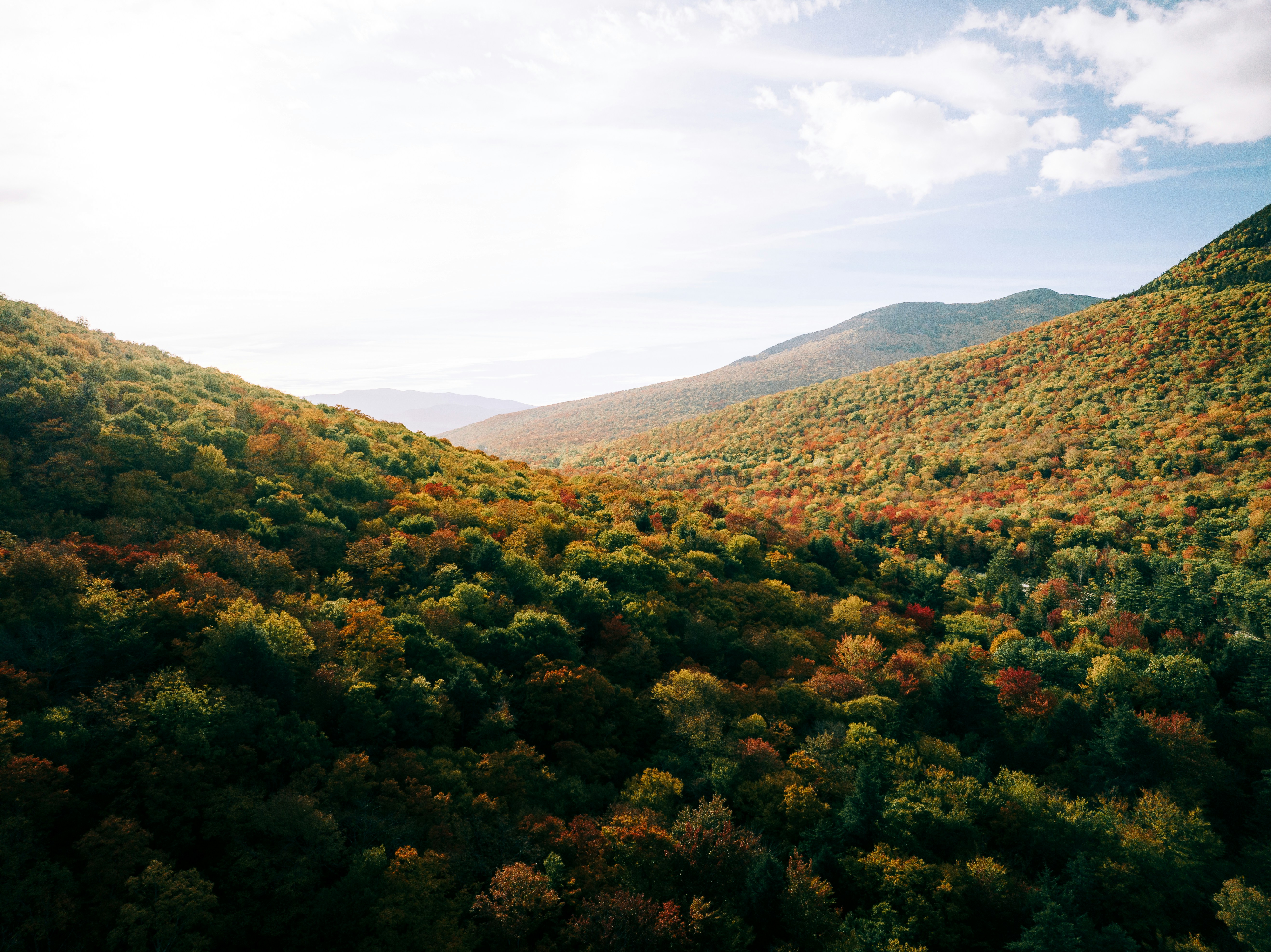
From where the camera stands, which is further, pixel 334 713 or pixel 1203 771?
pixel 1203 771

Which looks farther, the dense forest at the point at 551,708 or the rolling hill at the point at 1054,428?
the rolling hill at the point at 1054,428

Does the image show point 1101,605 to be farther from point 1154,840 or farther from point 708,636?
point 708,636

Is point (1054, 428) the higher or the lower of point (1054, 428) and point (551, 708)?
the higher

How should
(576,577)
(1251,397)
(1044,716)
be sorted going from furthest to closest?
1. (1251,397)
2. (576,577)
3. (1044,716)

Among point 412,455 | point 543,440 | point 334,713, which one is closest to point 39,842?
point 334,713

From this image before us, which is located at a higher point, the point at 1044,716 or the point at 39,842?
the point at 39,842

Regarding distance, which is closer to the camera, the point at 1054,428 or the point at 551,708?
the point at 551,708

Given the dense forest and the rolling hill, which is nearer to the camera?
the dense forest

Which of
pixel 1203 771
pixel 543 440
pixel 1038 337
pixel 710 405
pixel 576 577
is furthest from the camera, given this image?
pixel 710 405
